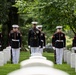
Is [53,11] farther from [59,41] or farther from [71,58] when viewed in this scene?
[71,58]

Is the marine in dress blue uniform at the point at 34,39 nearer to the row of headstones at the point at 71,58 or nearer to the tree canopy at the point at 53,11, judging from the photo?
the row of headstones at the point at 71,58

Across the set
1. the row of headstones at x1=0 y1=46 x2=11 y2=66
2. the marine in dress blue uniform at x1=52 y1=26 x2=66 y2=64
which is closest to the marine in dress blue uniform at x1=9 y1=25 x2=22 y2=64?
the row of headstones at x1=0 y1=46 x2=11 y2=66

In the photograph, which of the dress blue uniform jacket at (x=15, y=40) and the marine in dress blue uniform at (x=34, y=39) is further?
the dress blue uniform jacket at (x=15, y=40)

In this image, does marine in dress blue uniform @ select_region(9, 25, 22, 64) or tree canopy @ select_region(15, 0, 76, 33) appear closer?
marine in dress blue uniform @ select_region(9, 25, 22, 64)

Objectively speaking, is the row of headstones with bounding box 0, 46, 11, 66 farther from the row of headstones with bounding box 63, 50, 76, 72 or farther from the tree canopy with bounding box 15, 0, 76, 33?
the tree canopy with bounding box 15, 0, 76, 33

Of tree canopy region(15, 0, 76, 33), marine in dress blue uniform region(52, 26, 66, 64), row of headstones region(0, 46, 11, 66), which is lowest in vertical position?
row of headstones region(0, 46, 11, 66)

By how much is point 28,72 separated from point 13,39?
15675 mm

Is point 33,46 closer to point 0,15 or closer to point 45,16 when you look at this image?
point 45,16

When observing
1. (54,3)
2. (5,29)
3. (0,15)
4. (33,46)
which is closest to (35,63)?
(33,46)

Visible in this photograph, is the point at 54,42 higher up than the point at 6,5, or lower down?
lower down

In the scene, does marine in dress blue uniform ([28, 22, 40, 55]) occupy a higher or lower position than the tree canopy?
lower

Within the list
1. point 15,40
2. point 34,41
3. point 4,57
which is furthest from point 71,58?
point 4,57

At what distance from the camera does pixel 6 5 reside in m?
30.1

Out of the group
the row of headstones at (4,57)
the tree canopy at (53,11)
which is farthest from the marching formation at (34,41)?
the tree canopy at (53,11)
